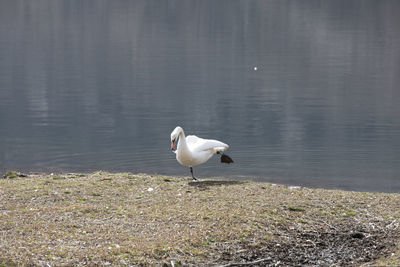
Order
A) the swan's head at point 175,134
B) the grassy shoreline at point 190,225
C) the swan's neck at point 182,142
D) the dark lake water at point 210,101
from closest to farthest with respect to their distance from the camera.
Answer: the grassy shoreline at point 190,225 → the swan's head at point 175,134 → the swan's neck at point 182,142 → the dark lake water at point 210,101

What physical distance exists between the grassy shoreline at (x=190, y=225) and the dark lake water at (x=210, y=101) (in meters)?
6.96

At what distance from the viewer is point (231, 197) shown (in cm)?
1305

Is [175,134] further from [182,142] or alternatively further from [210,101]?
[210,101]

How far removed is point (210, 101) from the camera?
3609 cm

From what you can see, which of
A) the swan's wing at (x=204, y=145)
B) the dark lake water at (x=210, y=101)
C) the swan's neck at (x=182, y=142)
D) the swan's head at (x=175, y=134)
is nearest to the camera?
the swan's head at (x=175, y=134)

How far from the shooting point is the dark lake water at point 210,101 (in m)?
22.9

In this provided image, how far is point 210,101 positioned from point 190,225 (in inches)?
987

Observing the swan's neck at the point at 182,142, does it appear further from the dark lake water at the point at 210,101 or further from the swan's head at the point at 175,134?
the dark lake water at the point at 210,101

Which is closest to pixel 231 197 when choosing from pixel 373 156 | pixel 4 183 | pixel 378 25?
pixel 4 183

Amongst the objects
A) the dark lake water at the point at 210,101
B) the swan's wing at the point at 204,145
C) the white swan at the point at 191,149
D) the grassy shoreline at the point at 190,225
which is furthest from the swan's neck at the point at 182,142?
the dark lake water at the point at 210,101

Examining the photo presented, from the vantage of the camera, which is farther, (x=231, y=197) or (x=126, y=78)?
(x=126, y=78)

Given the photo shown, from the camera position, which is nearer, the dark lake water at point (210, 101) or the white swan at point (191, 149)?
the white swan at point (191, 149)

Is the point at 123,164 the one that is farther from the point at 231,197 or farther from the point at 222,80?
the point at 222,80

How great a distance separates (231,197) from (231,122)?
16.9 meters
